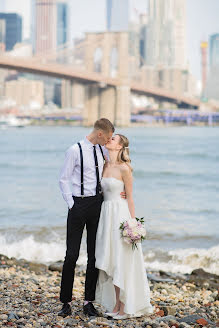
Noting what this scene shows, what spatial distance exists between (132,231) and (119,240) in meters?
0.09

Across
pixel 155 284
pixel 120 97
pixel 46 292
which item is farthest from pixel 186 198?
pixel 120 97

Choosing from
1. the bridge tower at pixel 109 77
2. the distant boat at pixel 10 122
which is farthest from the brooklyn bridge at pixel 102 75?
the distant boat at pixel 10 122

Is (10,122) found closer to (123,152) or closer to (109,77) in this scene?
(109,77)

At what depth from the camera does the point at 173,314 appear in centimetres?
307

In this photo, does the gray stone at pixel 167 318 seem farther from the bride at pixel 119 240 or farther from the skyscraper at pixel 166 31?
the skyscraper at pixel 166 31

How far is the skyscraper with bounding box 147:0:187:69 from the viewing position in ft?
485

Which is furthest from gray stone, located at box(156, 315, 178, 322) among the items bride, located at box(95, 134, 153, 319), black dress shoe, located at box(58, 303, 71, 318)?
black dress shoe, located at box(58, 303, 71, 318)

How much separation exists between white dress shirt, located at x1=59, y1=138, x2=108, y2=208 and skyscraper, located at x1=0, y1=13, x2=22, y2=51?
13681 cm

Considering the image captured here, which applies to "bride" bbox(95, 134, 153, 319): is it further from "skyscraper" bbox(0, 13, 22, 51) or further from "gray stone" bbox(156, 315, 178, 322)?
"skyscraper" bbox(0, 13, 22, 51)

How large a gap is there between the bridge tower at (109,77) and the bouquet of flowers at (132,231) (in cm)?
4177

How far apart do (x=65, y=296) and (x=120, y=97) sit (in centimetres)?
4688

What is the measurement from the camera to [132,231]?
2.76 m

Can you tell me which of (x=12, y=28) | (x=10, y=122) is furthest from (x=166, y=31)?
(x=10, y=122)

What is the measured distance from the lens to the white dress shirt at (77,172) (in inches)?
109
